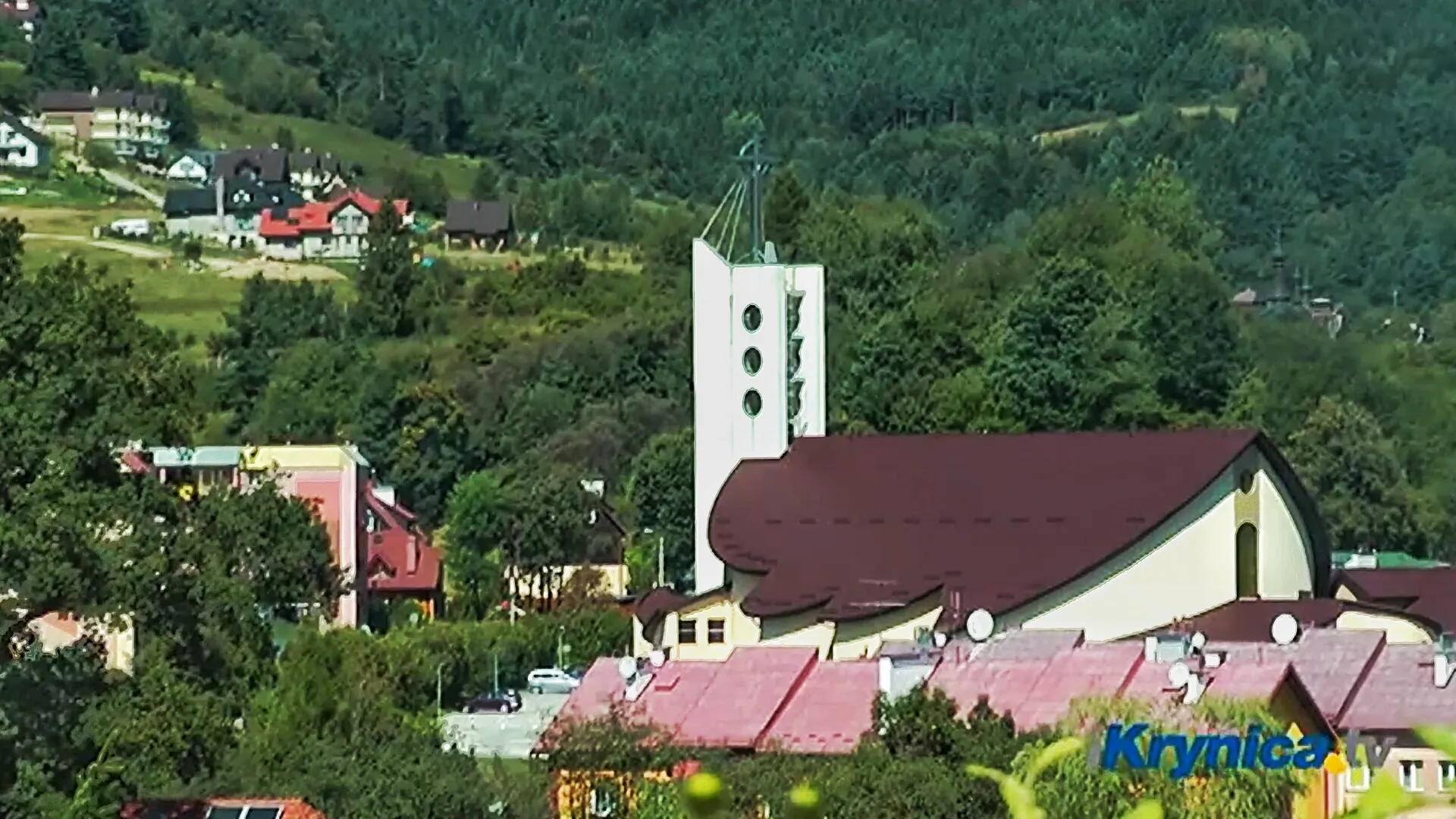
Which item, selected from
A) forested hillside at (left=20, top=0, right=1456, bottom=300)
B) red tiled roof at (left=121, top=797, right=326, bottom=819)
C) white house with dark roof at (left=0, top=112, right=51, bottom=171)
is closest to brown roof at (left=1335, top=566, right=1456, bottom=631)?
red tiled roof at (left=121, top=797, right=326, bottom=819)

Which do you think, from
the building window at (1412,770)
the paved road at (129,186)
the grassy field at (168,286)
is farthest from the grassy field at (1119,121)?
the building window at (1412,770)

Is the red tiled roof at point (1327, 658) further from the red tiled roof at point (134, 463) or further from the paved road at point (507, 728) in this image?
the red tiled roof at point (134, 463)

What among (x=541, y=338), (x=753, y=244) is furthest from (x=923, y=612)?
(x=541, y=338)

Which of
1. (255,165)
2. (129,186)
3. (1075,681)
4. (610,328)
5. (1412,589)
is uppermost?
(255,165)

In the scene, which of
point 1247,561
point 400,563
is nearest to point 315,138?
Answer: point 400,563

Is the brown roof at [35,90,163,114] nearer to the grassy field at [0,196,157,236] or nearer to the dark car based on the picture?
the grassy field at [0,196,157,236]

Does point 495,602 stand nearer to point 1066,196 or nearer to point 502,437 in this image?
point 502,437

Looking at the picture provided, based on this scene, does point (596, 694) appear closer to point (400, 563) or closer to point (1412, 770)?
point (1412, 770)

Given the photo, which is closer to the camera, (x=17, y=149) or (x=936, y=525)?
(x=936, y=525)
